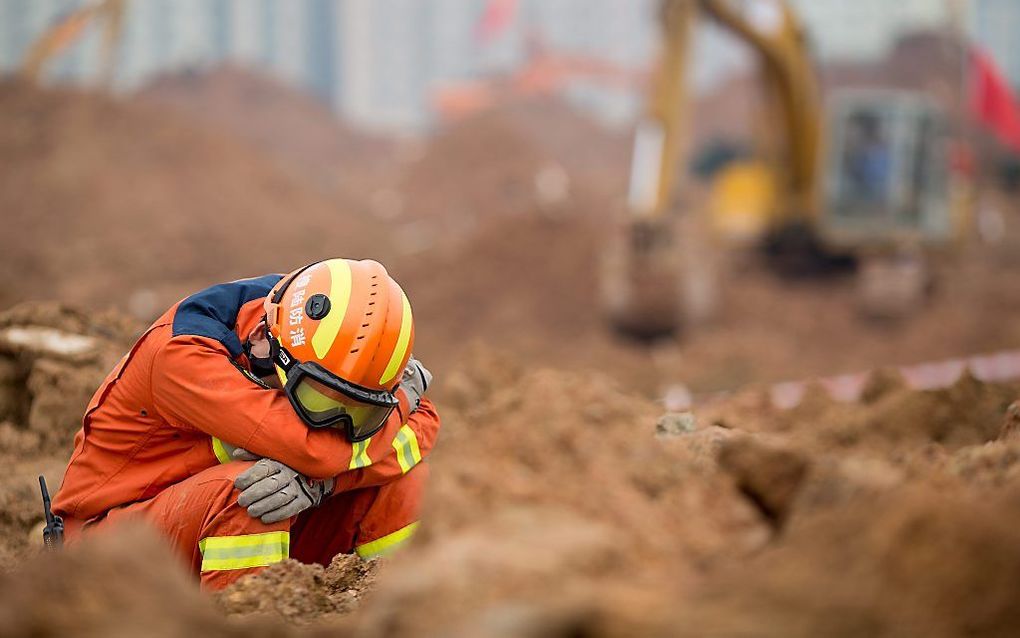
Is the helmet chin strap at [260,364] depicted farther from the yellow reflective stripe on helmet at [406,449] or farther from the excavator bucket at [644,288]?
the excavator bucket at [644,288]

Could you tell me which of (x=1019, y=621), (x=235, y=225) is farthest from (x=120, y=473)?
(x=235, y=225)

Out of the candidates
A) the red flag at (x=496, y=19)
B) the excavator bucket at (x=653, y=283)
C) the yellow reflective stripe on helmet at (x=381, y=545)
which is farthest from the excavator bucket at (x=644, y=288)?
the red flag at (x=496, y=19)

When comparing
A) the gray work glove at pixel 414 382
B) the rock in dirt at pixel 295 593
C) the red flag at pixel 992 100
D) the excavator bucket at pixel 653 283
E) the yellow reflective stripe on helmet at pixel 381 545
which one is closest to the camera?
the rock in dirt at pixel 295 593

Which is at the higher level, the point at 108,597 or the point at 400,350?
the point at 108,597

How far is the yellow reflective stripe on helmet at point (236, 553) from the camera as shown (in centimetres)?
318

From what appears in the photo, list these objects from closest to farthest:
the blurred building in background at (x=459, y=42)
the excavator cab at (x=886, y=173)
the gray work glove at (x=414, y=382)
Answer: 1. the gray work glove at (x=414, y=382)
2. the excavator cab at (x=886, y=173)
3. the blurred building in background at (x=459, y=42)

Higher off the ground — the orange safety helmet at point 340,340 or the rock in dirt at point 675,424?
the orange safety helmet at point 340,340

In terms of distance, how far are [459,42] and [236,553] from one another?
39105 millimetres

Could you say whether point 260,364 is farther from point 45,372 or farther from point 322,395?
point 45,372

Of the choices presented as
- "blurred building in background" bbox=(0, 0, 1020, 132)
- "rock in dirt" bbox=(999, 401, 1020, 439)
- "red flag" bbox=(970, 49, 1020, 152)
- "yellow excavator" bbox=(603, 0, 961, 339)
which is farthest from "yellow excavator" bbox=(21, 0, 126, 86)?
"rock in dirt" bbox=(999, 401, 1020, 439)

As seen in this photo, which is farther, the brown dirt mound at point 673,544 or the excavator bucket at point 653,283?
the excavator bucket at point 653,283

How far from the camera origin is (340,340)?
3203 mm

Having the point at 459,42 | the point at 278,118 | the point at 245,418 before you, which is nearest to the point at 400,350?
the point at 245,418

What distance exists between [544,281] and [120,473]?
44.5 ft
